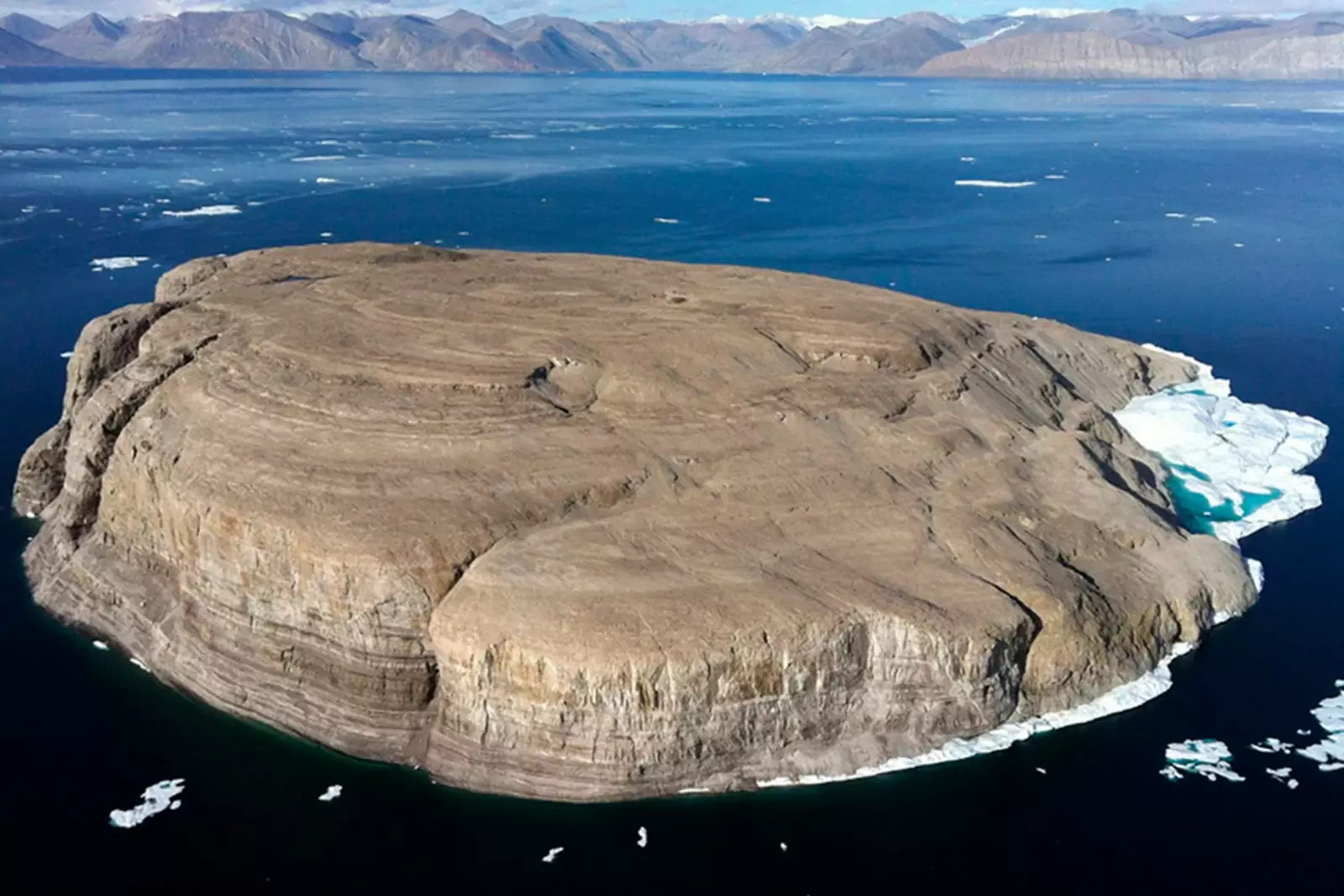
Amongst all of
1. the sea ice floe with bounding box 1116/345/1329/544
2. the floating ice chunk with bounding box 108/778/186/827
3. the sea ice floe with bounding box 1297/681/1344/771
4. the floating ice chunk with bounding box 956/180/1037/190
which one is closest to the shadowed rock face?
the sea ice floe with bounding box 1116/345/1329/544

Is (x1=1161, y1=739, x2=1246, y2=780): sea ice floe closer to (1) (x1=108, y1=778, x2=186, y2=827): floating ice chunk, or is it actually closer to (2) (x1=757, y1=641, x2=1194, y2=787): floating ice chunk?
(2) (x1=757, y1=641, x2=1194, y2=787): floating ice chunk

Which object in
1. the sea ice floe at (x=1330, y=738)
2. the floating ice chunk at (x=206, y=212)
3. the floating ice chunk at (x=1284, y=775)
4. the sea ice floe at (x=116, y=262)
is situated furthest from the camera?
the floating ice chunk at (x=206, y=212)

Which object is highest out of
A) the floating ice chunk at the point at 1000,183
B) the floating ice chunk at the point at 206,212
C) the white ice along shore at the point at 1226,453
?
the floating ice chunk at the point at 1000,183

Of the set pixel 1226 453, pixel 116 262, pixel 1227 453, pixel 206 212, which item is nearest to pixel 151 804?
pixel 1226 453

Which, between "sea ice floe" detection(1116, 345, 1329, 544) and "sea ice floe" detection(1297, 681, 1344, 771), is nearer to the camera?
"sea ice floe" detection(1297, 681, 1344, 771)

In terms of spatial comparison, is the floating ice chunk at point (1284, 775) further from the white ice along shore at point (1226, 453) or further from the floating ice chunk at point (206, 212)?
the floating ice chunk at point (206, 212)

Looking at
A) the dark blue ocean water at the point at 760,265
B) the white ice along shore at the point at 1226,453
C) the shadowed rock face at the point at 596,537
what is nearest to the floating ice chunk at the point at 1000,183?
the dark blue ocean water at the point at 760,265

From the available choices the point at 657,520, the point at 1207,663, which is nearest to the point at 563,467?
the point at 657,520
